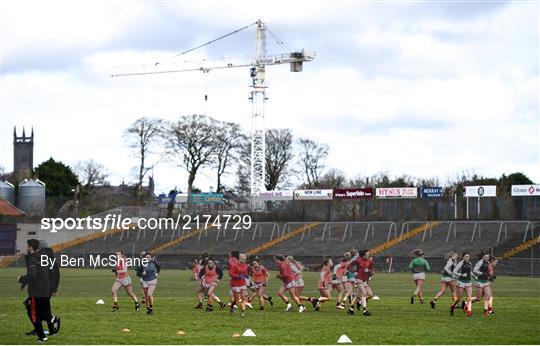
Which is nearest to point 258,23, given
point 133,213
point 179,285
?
point 133,213

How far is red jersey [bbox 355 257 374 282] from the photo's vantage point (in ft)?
107

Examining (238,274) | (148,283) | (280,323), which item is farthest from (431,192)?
(280,323)

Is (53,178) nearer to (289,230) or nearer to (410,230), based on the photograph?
(289,230)

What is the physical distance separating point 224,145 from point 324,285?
9026 centimetres

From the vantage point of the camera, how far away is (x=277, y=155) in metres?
135

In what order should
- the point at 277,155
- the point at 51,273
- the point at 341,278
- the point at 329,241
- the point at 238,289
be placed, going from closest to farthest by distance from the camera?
1. the point at 51,273
2. the point at 238,289
3. the point at 341,278
4. the point at 329,241
5. the point at 277,155

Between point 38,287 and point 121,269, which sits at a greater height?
point 38,287

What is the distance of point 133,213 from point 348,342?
8072cm

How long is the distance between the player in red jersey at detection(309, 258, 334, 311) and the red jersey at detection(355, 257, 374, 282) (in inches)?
83.2

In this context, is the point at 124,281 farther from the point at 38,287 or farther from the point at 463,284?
the point at 463,284

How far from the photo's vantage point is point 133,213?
10162 centimetres

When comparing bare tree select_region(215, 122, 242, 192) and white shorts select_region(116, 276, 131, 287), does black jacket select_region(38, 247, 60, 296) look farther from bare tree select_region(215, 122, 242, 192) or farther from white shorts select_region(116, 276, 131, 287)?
bare tree select_region(215, 122, 242, 192)

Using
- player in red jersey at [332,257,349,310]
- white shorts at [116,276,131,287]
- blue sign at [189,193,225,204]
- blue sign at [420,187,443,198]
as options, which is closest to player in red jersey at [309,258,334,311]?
player in red jersey at [332,257,349,310]

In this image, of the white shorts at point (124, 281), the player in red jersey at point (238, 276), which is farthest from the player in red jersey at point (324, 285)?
the white shorts at point (124, 281)
